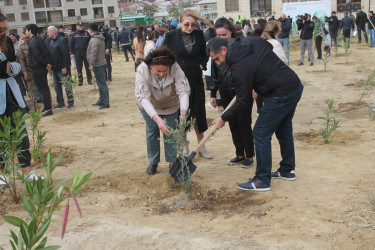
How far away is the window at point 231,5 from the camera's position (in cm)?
4019

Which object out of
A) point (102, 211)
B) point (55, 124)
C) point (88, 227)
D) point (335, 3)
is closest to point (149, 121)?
point (102, 211)

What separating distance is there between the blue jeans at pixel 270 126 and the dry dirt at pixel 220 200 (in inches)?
11.6

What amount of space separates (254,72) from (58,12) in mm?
71816

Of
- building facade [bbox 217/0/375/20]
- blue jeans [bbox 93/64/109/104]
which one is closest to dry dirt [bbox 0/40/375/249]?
blue jeans [bbox 93/64/109/104]

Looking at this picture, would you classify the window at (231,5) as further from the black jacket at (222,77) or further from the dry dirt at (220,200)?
the black jacket at (222,77)

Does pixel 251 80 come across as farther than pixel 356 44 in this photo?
No

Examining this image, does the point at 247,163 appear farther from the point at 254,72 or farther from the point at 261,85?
the point at 254,72

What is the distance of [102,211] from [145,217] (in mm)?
442

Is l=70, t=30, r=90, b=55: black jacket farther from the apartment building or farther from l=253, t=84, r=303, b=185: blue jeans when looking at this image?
the apartment building

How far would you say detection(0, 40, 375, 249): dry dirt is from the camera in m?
3.11

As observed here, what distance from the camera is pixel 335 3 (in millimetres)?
33781

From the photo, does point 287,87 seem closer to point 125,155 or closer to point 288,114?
point 288,114

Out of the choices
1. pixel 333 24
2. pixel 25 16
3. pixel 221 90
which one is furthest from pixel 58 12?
pixel 221 90

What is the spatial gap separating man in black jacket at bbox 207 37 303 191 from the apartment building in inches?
2643
